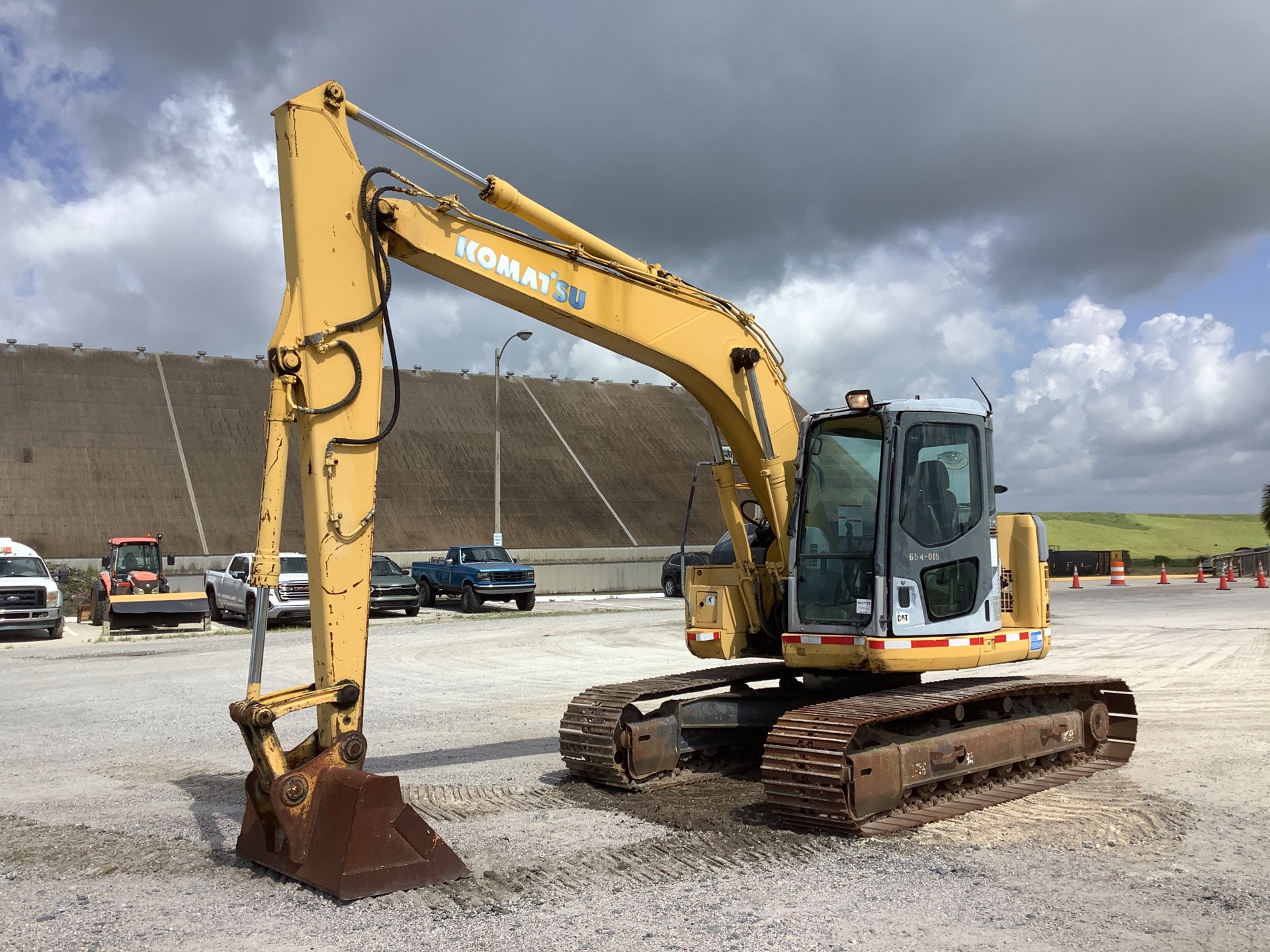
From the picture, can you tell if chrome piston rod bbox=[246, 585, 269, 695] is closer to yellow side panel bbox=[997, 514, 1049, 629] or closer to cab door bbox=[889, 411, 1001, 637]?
cab door bbox=[889, 411, 1001, 637]

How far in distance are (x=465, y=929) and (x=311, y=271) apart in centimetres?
362

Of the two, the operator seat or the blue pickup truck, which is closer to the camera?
the operator seat

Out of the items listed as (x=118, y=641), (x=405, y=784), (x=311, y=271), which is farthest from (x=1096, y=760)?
(x=118, y=641)

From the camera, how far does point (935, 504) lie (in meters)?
8.12

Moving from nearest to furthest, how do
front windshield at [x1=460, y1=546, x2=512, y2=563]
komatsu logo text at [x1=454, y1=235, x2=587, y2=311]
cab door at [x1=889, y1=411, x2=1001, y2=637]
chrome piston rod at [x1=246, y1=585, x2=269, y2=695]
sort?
1. chrome piston rod at [x1=246, y1=585, x2=269, y2=695]
2. komatsu logo text at [x1=454, y1=235, x2=587, y2=311]
3. cab door at [x1=889, y1=411, x2=1001, y2=637]
4. front windshield at [x1=460, y1=546, x2=512, y2=563]

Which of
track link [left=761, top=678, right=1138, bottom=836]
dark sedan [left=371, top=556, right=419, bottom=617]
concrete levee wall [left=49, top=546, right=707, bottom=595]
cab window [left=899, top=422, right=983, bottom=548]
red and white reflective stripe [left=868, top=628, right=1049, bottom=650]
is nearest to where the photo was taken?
track link [left=761, top=678, right=1138, bottom=836]

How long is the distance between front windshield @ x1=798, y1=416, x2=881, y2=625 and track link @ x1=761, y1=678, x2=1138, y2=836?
741 mm

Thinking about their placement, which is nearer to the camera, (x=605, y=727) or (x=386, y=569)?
(x=605, y=727)

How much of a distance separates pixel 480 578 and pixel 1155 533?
270 feet

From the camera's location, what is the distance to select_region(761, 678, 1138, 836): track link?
689 centimetres

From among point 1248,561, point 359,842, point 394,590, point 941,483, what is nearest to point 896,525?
point 941,483

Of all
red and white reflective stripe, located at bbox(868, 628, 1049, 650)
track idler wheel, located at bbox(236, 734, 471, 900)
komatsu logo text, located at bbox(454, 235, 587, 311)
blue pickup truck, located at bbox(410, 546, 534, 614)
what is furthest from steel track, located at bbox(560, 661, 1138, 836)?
blue pickup truck, located at bbox(410, 546, 534, 614)

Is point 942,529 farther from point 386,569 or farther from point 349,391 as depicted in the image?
point 386,569

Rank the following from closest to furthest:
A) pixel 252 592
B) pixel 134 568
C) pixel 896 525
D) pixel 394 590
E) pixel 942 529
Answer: pixel 896 525
pixel 942 529
pixel 252 592
pixel 394 590
pixel 134 568
